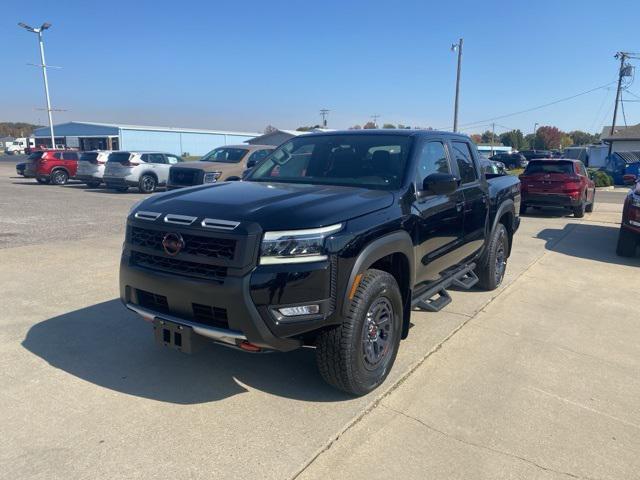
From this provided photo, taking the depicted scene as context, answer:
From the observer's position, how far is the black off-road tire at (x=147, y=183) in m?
19.0

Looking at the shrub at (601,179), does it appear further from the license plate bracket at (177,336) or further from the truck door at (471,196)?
the license plate bracket at (177,336)

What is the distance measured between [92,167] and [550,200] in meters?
17.5

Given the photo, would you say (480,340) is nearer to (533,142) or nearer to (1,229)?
(1,229)

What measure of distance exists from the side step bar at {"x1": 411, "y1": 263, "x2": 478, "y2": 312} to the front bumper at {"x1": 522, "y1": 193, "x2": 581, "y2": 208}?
329 inches

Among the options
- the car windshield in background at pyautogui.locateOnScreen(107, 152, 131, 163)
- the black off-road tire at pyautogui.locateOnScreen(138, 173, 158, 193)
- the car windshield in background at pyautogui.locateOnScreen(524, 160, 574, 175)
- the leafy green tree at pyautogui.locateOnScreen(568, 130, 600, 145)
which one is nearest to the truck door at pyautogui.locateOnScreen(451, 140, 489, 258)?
the car windshield in background at pyautogui.locateOnScreen(524, 160, 574, 175)

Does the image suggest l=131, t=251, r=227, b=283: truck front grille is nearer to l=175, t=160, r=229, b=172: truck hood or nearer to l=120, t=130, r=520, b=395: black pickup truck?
l=120, t=130, r=520, b=395: black pickup truck

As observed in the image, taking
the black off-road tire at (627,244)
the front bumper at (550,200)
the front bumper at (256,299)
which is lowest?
the black off-road tire at (627,244)

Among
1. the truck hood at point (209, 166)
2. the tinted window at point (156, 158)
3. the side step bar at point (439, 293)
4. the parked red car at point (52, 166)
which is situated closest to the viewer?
the side step bar at point (439, 293)

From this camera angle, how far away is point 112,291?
561 centimetres

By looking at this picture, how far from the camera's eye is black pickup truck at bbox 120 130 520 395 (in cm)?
286

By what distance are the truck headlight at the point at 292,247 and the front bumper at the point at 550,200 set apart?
1173cm

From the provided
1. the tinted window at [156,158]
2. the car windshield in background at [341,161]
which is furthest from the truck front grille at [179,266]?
the tinted window at [156,158]

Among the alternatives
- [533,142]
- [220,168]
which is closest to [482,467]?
[220,168]

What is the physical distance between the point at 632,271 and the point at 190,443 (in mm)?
7292
